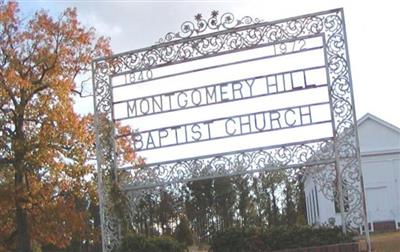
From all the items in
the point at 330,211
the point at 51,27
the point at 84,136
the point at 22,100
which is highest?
the point at 51,27

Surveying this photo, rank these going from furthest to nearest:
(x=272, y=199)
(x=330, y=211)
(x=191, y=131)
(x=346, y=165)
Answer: (x=272, y=199)
(x=330, y=211)
(x=191, y=131)
(x=346, y=165)

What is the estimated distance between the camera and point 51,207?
24.7m

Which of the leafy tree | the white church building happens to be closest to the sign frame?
the leafy tree

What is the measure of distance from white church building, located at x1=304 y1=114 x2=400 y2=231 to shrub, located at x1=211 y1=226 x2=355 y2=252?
21.1 metres

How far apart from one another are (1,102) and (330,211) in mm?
16586

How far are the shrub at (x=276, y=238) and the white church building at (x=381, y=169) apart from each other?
2109cm

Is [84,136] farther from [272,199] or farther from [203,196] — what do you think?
[272,199]

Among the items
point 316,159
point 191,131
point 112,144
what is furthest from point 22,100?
point 316,159

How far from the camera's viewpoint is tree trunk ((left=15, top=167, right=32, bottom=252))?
2431 centimetres

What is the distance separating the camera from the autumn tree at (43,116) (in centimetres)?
2355

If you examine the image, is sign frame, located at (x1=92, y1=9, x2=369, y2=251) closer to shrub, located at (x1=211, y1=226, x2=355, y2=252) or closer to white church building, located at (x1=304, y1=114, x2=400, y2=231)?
shrub, located at (x1=211, y1=226, x2=355, y2=252)

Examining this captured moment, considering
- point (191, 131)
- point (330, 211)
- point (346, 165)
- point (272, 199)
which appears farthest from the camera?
point (272, 199)

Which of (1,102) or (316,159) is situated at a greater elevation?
(1,102)

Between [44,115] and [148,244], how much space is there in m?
11.2
